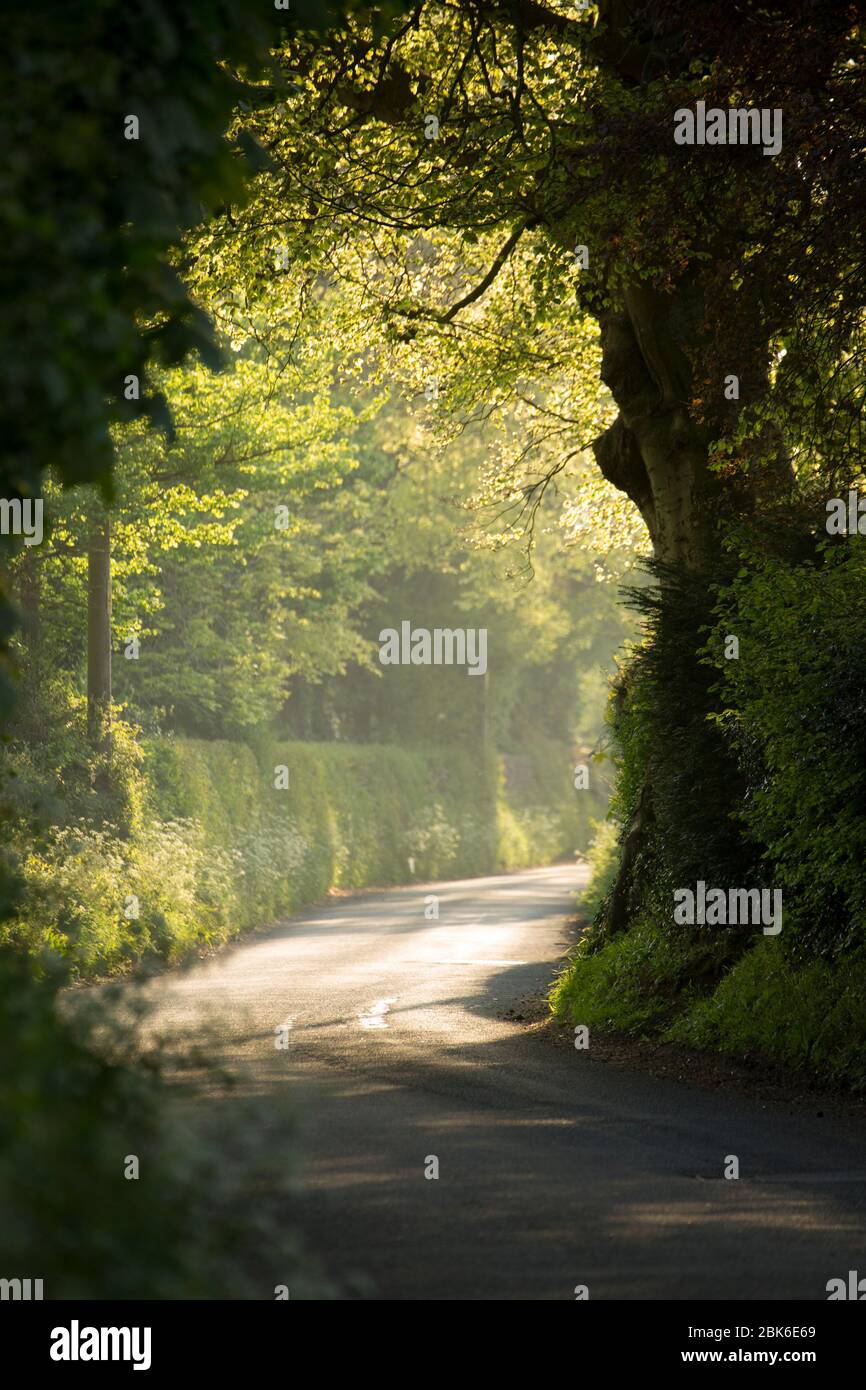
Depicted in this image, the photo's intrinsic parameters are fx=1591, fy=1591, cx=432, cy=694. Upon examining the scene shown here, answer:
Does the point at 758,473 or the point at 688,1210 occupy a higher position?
the point at 758,473

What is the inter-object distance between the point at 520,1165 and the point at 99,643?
65.1 feet

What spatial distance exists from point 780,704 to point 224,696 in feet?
96.4

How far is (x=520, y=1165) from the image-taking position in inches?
352

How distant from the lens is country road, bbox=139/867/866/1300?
6.66m

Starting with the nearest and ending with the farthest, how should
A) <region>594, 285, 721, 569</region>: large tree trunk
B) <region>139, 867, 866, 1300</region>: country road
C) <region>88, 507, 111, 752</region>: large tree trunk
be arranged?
<region>139, 867, 866, 1300</region>: country road < <region>594, 285, 721, 569</region>: large tree trunk < <region>88, 507, 111, 752</region>: large tree trunk

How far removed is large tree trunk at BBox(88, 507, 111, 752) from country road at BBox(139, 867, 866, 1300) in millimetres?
9520

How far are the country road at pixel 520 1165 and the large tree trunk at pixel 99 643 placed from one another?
9520mm

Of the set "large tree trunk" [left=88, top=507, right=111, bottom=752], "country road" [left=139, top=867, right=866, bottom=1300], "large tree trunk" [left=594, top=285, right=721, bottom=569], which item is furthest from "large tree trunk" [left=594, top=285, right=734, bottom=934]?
"large tree trunk" [left=88, top=507, right=111, bottom=752]

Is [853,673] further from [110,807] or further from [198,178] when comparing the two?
[110,807]

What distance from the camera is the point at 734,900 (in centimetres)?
1495

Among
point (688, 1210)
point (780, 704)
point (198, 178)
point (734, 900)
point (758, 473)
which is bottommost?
point (688, 1210)

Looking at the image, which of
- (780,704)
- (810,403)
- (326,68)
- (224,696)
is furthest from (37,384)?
(224,696)

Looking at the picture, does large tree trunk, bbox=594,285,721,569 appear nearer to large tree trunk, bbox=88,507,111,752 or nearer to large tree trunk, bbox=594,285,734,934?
large tree trunk, bbox=594,285,734,934

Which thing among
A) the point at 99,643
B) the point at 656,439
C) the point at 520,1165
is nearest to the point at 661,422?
the point at 656,439
